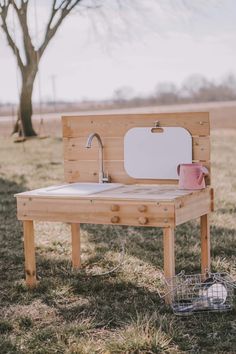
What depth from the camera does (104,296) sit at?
431cm

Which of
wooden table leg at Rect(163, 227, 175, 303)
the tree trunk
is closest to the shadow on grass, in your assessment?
wooden table leg at Rect(163, 227, 175, 303)

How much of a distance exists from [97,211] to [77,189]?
0.41m

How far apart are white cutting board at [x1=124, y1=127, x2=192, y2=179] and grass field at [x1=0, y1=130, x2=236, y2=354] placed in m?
0.71

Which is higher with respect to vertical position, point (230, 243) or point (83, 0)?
point (83, 0)

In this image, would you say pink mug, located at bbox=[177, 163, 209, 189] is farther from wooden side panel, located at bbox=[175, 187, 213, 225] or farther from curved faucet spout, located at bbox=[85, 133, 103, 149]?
curved faucet spout, located at bbox=[85, 133, 103, 149]

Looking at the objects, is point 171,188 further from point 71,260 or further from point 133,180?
point 71,260

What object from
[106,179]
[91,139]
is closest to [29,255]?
[106,179]

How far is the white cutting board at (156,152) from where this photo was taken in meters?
4.58

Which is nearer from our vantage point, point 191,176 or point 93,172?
point 191,176

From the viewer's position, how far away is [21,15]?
601 inches

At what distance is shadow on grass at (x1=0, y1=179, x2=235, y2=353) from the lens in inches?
144

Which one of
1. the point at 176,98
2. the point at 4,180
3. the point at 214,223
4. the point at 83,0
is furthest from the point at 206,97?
the point at 214,223

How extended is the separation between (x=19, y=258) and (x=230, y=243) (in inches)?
65.9

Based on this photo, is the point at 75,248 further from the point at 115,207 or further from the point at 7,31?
the point at 7,31
